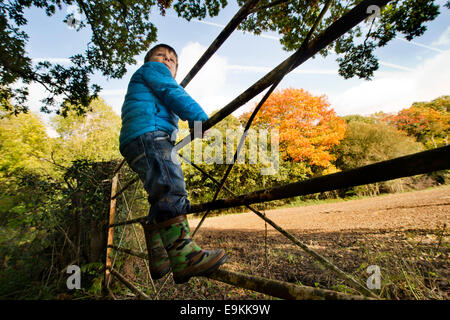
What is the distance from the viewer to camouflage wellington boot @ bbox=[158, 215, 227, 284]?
2.99 ft

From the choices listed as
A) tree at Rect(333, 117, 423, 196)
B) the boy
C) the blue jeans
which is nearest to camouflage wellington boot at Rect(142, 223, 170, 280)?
the boy

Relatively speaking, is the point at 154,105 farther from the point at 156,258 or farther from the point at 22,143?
the point at 22,143

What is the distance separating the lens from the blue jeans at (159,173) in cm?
99

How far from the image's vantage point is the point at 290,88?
14742mm

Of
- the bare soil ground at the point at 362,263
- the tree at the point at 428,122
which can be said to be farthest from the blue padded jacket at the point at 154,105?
→ the tree at the point at 428,122

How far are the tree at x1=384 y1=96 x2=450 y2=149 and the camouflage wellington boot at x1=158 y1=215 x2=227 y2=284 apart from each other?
21.7 m

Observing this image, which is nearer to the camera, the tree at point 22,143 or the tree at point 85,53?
the tree at point 85,53

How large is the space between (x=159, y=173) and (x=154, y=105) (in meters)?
0.49

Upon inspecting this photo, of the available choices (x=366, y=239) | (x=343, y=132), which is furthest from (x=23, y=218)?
(x=343, y=132)

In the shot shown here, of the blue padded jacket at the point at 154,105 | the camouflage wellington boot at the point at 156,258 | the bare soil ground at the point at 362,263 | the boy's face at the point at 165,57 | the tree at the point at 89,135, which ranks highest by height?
the tree at the point at 89,135

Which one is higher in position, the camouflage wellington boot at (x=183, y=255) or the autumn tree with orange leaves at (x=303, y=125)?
→ the autumn tree with orange leaves at (x=303, y=125)

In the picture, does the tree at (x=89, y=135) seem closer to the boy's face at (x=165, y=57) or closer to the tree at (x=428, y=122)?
the boy's face at (x=165, y=57)

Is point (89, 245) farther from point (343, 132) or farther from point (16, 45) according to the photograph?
point (343, 132)

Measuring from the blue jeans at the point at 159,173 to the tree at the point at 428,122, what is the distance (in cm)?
2170
